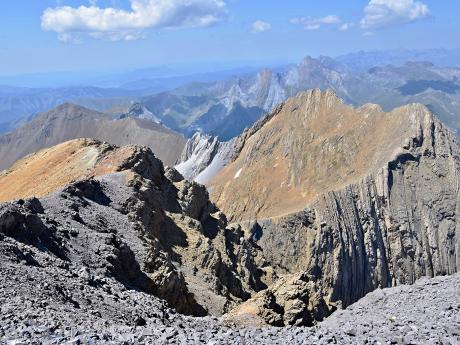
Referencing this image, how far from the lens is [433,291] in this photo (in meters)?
25.1

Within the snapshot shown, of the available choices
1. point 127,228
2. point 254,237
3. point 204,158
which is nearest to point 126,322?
point 127,228

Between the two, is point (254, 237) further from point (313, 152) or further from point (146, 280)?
point (146, 280)

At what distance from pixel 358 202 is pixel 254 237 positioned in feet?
42.5

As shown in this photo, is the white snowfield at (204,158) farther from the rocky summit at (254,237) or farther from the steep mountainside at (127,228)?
the steep mountainside at (127,228)

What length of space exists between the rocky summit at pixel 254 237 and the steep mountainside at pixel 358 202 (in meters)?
0.19

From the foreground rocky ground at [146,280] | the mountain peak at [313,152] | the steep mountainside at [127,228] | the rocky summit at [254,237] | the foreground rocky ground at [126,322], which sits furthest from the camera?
the mountain peak at [313,152]

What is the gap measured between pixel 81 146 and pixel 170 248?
20.7 m

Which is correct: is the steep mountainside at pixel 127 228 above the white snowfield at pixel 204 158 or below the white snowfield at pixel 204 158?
above

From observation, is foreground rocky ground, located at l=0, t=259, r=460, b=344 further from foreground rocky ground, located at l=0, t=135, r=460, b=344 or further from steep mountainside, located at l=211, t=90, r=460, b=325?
steep mountainside, located at l=211, t=90, r=460, b=325

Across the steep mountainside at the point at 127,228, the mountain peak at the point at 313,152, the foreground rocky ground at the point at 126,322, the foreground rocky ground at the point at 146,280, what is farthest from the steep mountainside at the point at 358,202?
the foreground rocky ground at the point at 126,322

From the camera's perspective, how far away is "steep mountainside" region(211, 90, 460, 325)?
63156 mm

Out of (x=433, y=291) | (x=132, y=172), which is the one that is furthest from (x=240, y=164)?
(x=433, y=291)

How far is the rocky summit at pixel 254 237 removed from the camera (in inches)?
644

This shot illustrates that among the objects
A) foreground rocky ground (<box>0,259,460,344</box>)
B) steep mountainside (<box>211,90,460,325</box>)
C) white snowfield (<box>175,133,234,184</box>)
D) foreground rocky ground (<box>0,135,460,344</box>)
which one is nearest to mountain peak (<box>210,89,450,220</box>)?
steep mountainside (<box>211,90,460,325</box>)
